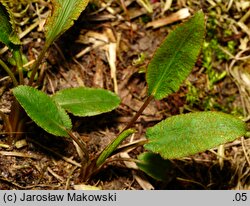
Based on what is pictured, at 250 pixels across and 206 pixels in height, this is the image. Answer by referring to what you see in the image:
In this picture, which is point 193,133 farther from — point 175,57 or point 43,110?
point 43,110

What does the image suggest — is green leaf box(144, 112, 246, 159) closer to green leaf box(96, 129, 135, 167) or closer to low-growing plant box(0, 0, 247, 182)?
low-growing plant box(0, 0, 247, 182)

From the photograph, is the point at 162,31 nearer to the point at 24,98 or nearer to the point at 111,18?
the point at 111,18

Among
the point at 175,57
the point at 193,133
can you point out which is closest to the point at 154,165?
the point at 193,133

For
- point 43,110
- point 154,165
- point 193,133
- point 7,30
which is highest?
point 7,30

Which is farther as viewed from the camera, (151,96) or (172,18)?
(172,18)

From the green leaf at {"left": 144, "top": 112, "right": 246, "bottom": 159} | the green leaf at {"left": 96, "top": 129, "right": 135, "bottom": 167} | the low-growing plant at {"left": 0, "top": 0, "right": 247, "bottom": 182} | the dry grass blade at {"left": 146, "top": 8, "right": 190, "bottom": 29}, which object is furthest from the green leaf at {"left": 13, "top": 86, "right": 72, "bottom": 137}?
the dry grass blade at {"left": 146, "top": 8, "right": 190, "bottom": 29}

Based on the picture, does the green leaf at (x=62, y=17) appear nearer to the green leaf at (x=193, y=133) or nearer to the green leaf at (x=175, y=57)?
the green leaf at (x=175, y=57)
